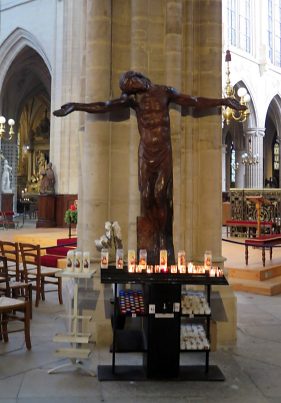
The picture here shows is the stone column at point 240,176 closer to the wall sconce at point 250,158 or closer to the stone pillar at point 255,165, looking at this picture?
the stone pillar at point 255,165

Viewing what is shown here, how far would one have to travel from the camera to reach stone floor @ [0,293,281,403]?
3.76 m

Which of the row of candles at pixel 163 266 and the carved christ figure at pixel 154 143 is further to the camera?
the carved christ figure at pixel 154 143

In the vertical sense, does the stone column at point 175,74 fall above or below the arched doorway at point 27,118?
below

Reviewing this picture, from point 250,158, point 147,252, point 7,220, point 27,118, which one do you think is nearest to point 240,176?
point 250,158

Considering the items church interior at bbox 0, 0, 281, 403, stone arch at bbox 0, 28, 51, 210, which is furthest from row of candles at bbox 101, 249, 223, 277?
stone arch at bbox 0, 28, 51, 210

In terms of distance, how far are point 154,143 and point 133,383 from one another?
2152 millimetres

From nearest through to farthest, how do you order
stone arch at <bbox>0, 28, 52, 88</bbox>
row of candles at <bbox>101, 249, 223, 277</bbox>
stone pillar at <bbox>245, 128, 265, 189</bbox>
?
row of candles at <bbox>101, 249, 223, 277</bbox>
stone arch at <bbox>0, 28, 52, 88</bbox>
stone pillar at <bbox>245, 128, 265, 189</bbox>

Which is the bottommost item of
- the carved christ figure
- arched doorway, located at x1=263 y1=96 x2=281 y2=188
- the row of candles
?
the row of candles

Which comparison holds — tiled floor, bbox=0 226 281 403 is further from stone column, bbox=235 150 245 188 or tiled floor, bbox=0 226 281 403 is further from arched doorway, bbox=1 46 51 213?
stone column, bbox=235 150 245 188

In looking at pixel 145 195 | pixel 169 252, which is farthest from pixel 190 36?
pixel 169 252

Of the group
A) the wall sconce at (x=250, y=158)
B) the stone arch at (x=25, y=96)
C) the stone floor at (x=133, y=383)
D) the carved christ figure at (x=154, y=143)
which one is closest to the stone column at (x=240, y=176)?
the wall sconce at (x=250, y=158)

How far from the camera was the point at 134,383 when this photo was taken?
4039 millimetres

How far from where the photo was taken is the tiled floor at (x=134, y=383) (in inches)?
148

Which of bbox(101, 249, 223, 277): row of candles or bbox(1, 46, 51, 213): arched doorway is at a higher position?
bbox(1, 46, 51, 213): arched doorway
